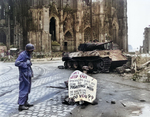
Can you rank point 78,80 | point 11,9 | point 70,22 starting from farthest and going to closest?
1. point 11,9
2. point 70,22
3. point 78,80

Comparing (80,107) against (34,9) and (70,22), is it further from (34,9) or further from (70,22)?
(70,22)

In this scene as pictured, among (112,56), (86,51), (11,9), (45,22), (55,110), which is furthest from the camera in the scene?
(11,9)

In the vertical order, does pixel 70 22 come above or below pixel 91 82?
above

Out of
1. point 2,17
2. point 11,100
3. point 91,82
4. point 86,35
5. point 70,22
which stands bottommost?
point 11,100

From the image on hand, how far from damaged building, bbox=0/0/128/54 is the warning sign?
93.0 ft

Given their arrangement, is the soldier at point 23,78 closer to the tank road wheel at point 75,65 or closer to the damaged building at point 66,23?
the tank road wheel at point 75,65

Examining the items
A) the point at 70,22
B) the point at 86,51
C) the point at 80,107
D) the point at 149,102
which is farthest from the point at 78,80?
the point at 70,22

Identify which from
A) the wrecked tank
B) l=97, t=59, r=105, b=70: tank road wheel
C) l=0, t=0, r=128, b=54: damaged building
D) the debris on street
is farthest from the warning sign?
l=0, t=0, r=128, b=54: damaged building

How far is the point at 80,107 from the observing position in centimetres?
507

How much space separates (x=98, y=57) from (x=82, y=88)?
7978mm

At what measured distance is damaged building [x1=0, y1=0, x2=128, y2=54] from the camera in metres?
33.4

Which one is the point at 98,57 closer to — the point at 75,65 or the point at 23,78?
the point at 75,65

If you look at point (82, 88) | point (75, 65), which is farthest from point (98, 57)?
point (82, 88)

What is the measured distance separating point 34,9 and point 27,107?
1232 inches
